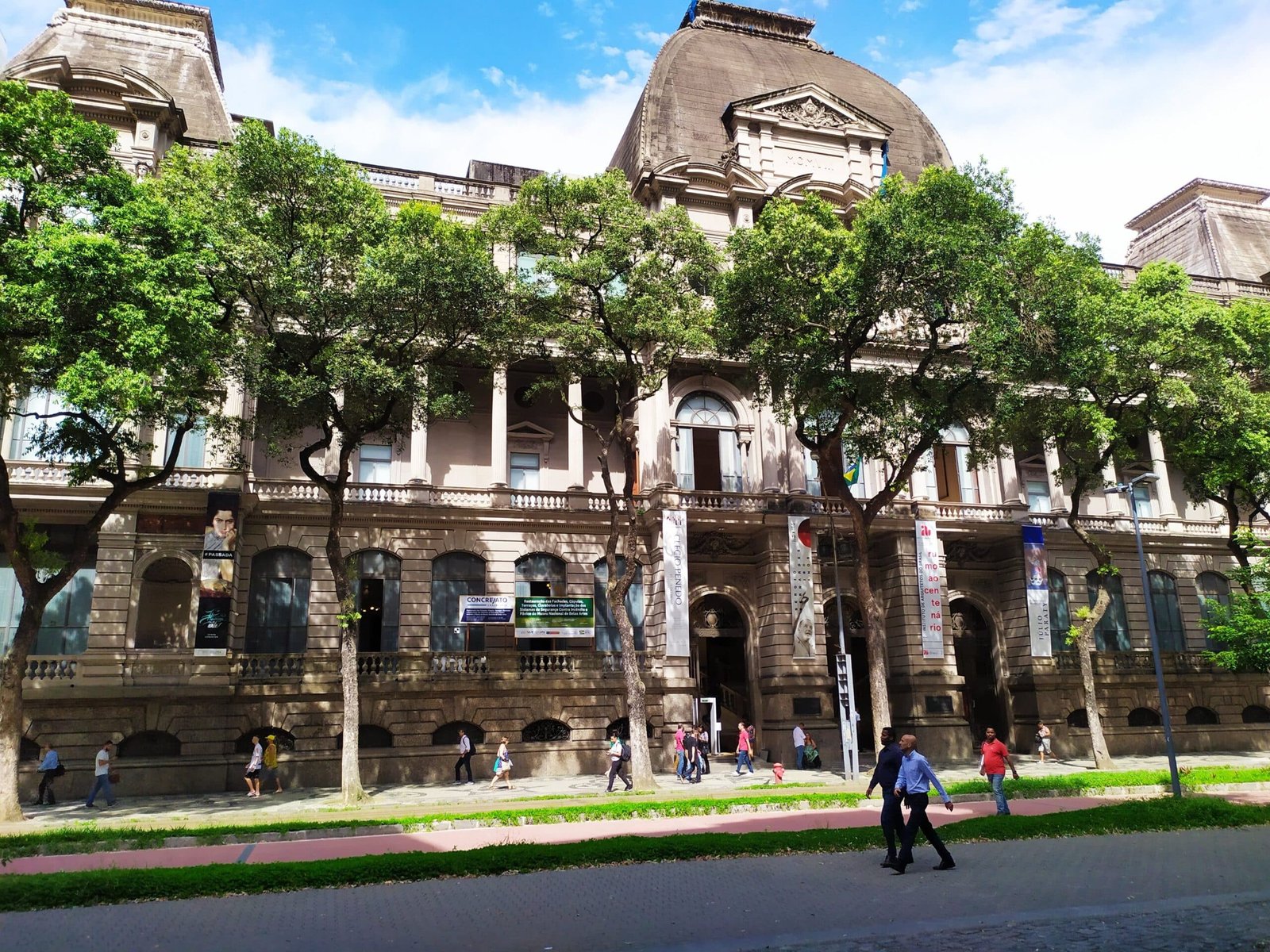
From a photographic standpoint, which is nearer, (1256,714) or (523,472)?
(523,472)

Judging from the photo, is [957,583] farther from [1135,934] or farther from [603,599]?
[1135,934]

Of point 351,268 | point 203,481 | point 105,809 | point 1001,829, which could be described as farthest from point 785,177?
point 105,809

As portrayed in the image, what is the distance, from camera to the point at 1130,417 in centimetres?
3112

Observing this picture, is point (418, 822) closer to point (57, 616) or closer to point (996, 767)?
point (996, 767)

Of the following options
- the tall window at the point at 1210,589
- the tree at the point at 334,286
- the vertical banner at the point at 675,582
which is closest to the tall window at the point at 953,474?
the tall window at the point at 1210,589

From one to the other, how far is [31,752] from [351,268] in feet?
54.4

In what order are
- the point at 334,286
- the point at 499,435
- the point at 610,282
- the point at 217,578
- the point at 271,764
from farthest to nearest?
the point at 499,435, the point at 217,578, the point at 610,282, the point at 271,764, the point at 334,286

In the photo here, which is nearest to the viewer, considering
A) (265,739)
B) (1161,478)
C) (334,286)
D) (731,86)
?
(334,286)

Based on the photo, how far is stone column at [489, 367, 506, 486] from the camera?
33.5m

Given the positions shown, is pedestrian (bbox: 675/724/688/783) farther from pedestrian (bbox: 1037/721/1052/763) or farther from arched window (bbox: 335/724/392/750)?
pedestrian (bbox: 1037/721/1052/763)

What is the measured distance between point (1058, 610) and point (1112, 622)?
277 cm

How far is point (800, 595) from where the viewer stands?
3284cm

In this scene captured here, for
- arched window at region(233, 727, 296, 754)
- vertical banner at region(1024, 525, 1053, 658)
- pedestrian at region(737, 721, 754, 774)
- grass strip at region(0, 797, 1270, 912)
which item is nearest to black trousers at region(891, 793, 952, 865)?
grass strip at region(0, 797, 1270, 912)

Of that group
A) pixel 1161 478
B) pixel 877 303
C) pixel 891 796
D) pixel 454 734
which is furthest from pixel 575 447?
pixel 1161 478
